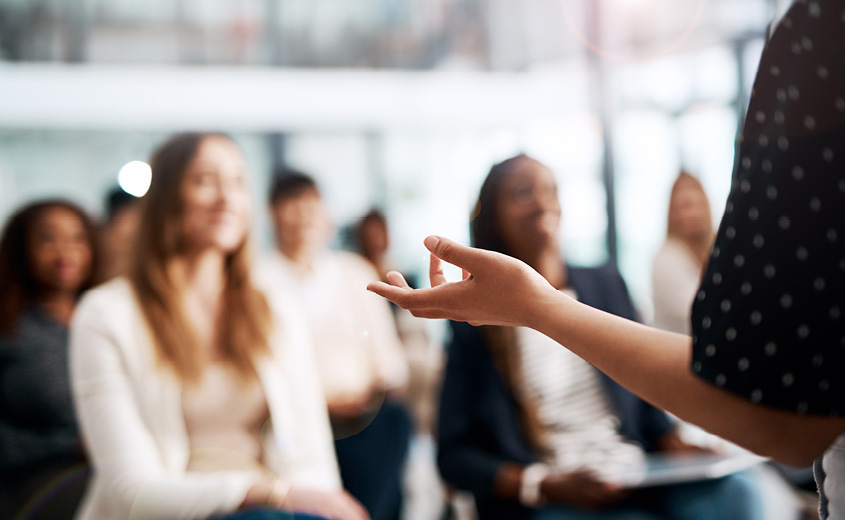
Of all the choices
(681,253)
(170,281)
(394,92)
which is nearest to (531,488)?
(170,281)

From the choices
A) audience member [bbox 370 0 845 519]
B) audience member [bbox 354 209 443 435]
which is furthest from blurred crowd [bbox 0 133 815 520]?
audience member [bbox 354 209 443 435]

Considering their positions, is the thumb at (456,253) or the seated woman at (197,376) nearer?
the thumb at (456,253)

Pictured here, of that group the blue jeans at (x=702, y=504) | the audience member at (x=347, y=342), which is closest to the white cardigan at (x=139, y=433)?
the audience member at (x=347, y=342)

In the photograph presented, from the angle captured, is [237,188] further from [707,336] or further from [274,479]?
[707,336]

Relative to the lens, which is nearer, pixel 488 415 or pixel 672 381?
pixel 672 381

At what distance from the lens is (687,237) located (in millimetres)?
2371

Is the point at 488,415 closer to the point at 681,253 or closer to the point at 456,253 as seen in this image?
the point at 456,253

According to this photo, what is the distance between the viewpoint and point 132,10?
5672 millimetres

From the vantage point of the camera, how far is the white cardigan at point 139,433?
1168mm

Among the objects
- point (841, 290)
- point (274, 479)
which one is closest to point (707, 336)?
point (841, 290)

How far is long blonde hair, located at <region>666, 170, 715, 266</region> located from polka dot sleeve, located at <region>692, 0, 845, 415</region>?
1.64 m

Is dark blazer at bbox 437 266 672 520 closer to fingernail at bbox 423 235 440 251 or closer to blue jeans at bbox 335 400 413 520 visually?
blue jeans at bbox 335 400 413 520

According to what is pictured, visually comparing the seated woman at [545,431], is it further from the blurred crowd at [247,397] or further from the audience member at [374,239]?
the audience member at [374,239]

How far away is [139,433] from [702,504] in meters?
1.25
